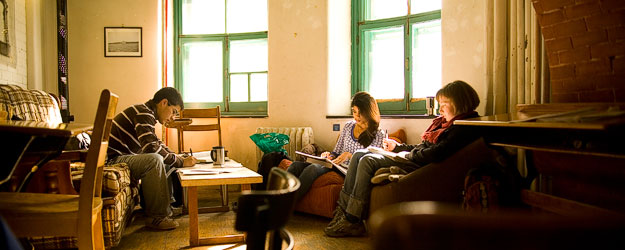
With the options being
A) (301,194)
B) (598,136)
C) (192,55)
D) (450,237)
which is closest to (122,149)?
(301,194)

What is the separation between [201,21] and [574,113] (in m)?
4.78

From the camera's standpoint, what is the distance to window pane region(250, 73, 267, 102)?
5453 mm

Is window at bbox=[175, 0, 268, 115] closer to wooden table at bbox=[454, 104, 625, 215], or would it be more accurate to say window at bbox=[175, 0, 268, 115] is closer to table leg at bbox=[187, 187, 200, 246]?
table leg at bbox=[187, 187, 200, 246]

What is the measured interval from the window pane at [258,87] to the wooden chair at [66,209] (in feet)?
12.1

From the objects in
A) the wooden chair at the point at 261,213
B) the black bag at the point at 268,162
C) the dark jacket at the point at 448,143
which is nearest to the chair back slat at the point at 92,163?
the wooden chair at the point at 261,213

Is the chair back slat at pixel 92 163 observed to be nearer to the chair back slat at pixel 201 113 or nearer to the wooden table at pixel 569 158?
the wooden table at pixel 569 158

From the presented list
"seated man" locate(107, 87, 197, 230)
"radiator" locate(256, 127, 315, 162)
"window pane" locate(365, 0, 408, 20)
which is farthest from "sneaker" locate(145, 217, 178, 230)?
"window pane" locate(365, 0, 408, 20)

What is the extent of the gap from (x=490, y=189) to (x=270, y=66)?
130 inches

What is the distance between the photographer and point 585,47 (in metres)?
2.18

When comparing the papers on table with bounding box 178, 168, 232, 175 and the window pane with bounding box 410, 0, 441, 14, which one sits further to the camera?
the window pane with bounding box 410, 0, 441, 14

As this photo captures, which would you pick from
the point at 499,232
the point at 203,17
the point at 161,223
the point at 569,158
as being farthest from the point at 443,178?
the point at 203,17

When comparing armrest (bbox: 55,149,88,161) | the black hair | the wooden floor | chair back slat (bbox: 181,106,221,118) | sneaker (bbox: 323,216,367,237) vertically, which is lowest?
the wooden floor

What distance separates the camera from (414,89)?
14.6 ft

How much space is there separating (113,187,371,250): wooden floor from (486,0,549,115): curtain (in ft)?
4.46
